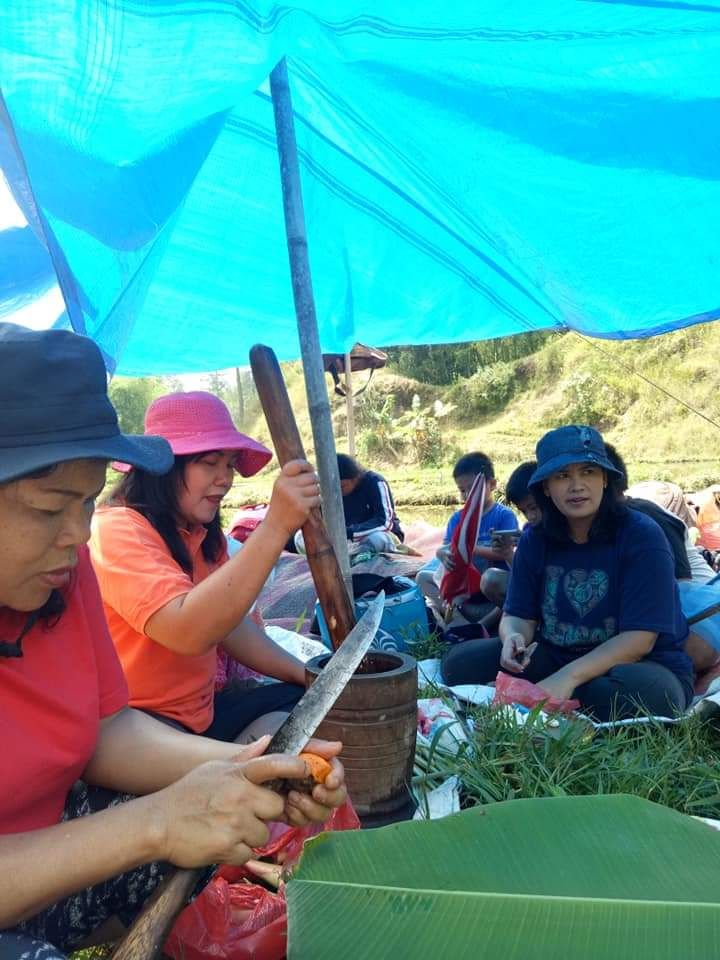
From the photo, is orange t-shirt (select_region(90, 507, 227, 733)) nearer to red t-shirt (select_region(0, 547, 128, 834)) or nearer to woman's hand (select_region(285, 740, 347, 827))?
red t-shirt (select_region(0, 547, 128, 834))

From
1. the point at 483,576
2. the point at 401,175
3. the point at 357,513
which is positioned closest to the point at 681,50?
the point at 401,175

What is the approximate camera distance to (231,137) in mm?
2777

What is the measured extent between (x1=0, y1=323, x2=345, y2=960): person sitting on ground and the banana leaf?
0.16 metres

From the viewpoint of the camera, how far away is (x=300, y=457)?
6.70 ft

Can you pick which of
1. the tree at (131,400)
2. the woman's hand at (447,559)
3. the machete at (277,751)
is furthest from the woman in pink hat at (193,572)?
the tree at (131,400)

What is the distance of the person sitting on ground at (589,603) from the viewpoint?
270cm

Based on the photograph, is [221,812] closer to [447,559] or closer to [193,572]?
[193,572]

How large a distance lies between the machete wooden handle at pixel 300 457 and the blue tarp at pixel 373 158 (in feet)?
1.76

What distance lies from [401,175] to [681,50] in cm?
118

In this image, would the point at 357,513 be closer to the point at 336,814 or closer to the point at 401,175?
the point at 401,175

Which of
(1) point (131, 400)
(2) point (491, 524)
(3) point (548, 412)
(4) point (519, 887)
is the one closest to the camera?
(4) point (519, 887)

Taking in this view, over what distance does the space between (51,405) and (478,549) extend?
3.61m

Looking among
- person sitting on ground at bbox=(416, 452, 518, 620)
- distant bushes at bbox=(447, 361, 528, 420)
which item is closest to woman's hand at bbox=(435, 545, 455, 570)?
person sitting on ground at bbox=(416, 452, 518, 620)

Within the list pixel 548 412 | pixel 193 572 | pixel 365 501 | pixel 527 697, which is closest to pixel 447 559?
pixel 365 501
